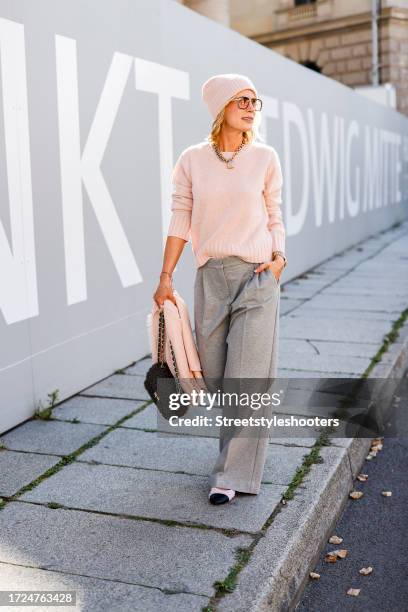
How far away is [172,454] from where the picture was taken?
3.96 metres

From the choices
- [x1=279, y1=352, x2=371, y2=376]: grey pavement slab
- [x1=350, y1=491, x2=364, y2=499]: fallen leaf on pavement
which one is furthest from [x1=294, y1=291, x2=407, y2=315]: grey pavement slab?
[x1=350, y1=491, x2=364, y2=499]: fallen leaf on pavement

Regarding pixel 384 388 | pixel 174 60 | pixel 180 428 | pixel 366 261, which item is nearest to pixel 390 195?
pixel 366 261

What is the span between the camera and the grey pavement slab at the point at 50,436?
4.05 m

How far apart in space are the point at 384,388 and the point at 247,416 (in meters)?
2.21

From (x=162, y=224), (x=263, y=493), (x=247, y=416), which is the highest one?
(x=162, y=224)

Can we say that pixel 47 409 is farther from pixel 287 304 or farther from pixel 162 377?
pixel 287 304

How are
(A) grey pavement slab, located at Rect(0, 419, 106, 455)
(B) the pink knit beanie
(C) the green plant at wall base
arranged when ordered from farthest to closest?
(C) the green plant at wall base < (A) grey pavement slab, located at Rect(0, 419, 106, 455) < (B) the pink knit beanie

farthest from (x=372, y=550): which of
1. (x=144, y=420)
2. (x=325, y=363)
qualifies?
(x=325, y=363)

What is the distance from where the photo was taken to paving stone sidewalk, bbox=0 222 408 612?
8.79 feet

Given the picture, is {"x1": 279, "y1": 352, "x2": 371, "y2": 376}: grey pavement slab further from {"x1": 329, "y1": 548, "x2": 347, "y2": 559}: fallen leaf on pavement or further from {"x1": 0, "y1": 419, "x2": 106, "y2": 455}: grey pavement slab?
{"x1": 329, "y1": 548, "x2": 347, "y2": 559}: fallen leaf on pavement

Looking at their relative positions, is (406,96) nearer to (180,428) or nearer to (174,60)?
(174,60)

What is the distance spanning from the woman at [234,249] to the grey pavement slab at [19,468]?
2.94 feet

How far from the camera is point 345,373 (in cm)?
538

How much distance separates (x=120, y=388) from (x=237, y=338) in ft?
6.74
